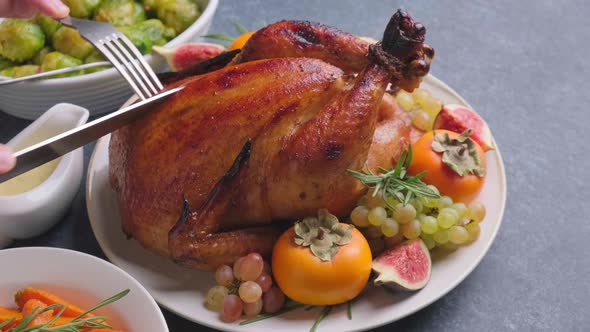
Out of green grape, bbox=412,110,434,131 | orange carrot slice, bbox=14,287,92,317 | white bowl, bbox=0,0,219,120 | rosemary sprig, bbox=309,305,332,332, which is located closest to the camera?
orange carrot slice, bbox=14,287,92,317

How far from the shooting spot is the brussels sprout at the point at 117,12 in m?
2.78

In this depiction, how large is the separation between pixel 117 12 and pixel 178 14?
241 millimetres

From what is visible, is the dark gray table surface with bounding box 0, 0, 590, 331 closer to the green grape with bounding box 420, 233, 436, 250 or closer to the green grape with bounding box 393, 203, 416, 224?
the green grape with bounding box 420, 233, 436, 250

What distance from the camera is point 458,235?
1961 millimetres

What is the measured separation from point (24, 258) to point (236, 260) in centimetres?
54

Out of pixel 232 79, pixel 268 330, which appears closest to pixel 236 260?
pixel 268 330

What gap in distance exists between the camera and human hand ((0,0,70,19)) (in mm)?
2086

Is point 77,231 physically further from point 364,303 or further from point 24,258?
point 364,303

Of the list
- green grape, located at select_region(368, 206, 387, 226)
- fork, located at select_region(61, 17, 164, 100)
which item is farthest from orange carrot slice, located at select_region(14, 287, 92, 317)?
green grape, located at select_region(368, 206, 387, 226)

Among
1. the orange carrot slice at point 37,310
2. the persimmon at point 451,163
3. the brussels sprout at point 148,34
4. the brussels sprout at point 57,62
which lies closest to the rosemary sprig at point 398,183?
the persimmon at point 451,163

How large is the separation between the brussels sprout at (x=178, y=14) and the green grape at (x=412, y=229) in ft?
4.50

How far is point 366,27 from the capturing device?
314cm

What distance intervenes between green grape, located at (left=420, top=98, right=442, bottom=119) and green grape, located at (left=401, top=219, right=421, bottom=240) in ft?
1.78

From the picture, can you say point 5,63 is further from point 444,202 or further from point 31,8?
point 444,202
